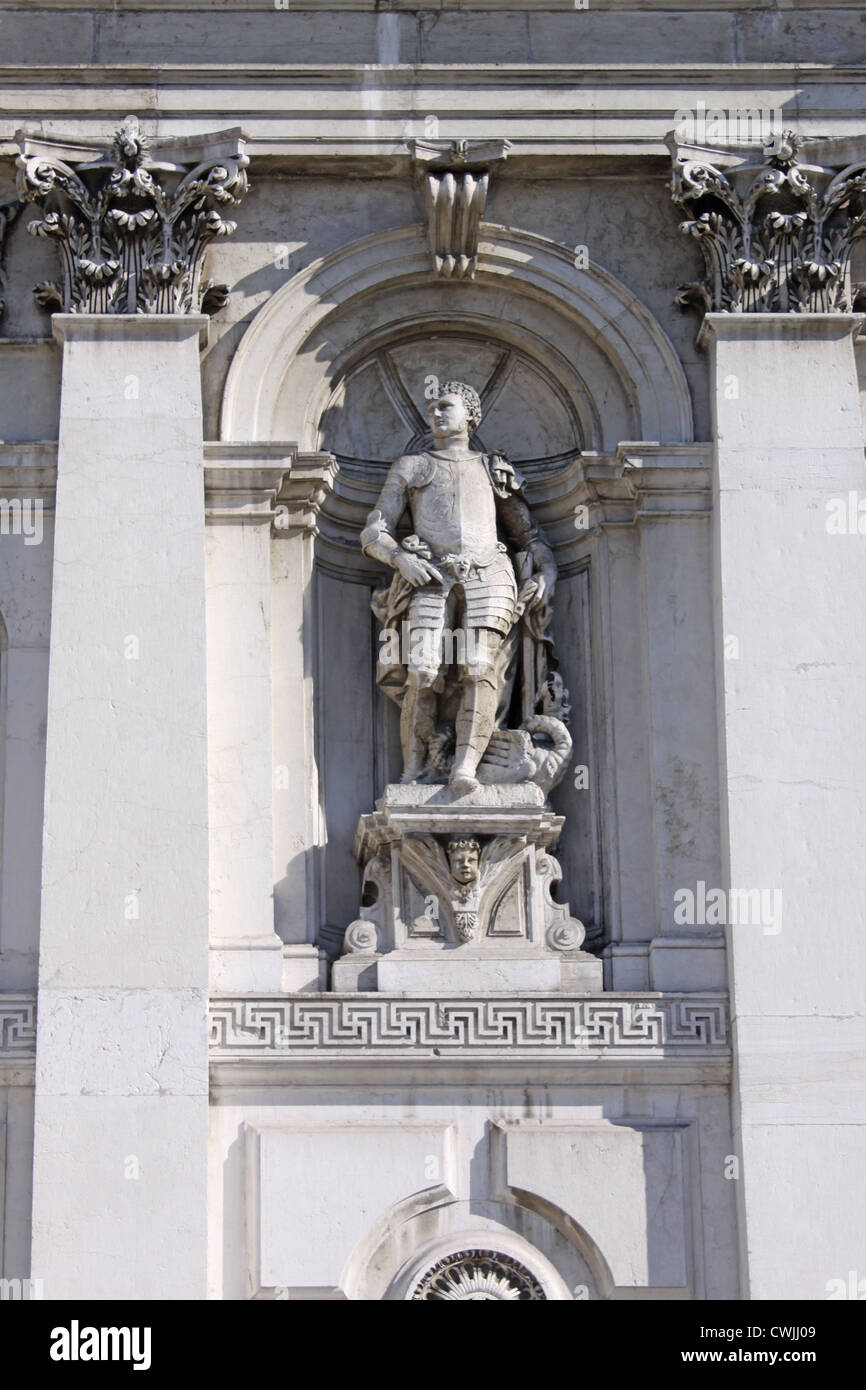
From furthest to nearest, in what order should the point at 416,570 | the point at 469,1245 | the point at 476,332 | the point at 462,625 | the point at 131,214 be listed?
the point at 476,332 → the point at 131,214 → the point at 462,625 → the point at 416,570 → the point at 469,1245

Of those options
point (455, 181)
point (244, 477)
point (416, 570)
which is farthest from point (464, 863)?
point (455, 181)

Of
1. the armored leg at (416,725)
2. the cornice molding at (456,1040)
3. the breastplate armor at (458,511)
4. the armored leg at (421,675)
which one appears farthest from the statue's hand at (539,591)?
the cornice molding at (456,1040)

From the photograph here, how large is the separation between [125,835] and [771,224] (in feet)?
19.6

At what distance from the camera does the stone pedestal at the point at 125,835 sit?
19.2 m

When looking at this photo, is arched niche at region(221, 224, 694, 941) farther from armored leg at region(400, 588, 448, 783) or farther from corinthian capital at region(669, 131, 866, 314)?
corinthian capital at region(669, 131, 866, 314)

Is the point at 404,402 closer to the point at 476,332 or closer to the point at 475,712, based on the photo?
the point at 476,332

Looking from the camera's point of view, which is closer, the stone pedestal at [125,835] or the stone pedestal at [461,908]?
the stone pedestal at [125,835]

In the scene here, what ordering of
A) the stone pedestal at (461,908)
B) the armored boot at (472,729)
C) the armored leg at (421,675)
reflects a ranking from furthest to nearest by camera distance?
the armored leg at (421,675)
the armored boot at (472,729)
the stone pedestal at (461,908)

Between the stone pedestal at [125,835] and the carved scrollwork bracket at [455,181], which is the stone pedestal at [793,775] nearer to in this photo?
the carved scrollwork bracket at [455,181]

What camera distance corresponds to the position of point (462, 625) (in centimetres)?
2103

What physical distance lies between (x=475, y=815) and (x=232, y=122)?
199 inches

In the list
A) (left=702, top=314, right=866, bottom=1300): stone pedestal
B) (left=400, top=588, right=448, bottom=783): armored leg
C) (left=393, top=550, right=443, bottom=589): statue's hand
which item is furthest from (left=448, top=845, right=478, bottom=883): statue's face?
(left=393, top=550, right=443, bottom=589): statue's hand

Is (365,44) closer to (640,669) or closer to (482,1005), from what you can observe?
(640,669)

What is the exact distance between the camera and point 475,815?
20469mm
